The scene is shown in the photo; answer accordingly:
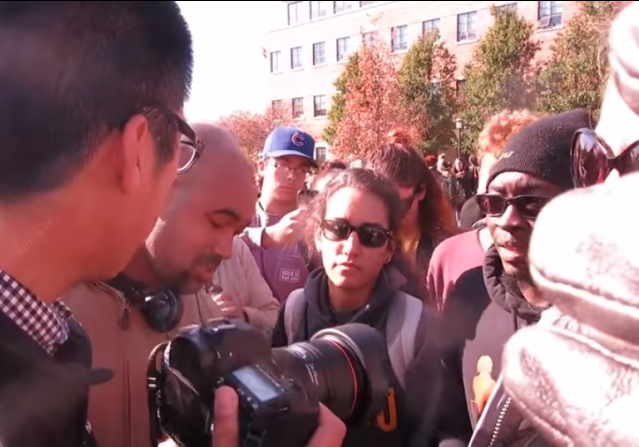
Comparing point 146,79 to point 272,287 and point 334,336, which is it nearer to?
point 334,336

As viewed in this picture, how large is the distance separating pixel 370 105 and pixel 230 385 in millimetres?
1383

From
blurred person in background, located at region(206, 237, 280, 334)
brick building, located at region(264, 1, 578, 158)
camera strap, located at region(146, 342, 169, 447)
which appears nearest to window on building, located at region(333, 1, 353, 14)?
brick building, located at region(264, 1, 578, 158)

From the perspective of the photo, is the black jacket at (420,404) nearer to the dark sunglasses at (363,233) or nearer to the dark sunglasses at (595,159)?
the dark sunglasses at (363,233)

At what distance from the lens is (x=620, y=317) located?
1.60 ft

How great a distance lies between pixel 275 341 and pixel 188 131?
1.05 m

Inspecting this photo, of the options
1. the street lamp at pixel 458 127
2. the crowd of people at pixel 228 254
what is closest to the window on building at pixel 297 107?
the street lamp at pixel 458 127

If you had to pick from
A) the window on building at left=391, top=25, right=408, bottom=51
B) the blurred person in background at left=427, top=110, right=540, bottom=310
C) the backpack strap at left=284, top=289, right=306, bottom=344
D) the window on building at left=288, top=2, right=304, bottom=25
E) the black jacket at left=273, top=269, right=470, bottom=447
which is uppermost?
the window on building at left=288, top=2, right=304, bottom=25

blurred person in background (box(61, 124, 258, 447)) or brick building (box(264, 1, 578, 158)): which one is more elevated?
brick building (box(264, 1, 578, 158))

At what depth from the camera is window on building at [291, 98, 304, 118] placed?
3.83 m

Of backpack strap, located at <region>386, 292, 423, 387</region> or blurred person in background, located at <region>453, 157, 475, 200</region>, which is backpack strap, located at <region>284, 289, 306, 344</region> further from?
blurred person in background, located at <region>453, 157, 475, 200</region>

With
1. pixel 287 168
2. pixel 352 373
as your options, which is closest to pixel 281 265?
pixel 287 168

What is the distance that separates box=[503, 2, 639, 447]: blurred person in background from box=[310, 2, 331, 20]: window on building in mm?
4095

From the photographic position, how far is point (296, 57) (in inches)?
168

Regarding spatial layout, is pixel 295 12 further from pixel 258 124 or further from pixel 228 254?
pixel 228 254
